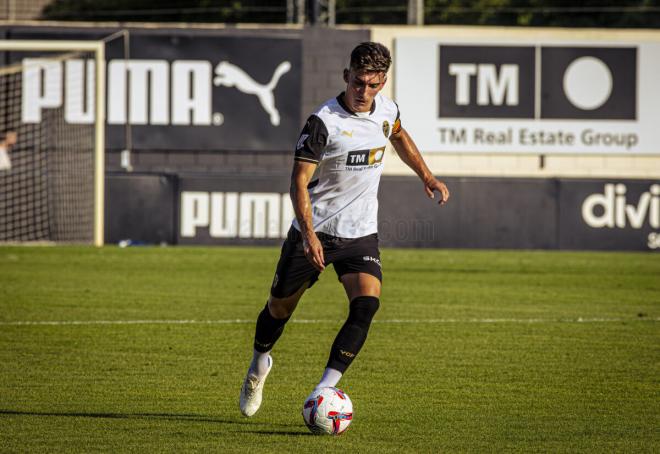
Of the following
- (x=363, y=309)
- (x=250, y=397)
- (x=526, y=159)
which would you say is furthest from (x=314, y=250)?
(x=526, y=159)

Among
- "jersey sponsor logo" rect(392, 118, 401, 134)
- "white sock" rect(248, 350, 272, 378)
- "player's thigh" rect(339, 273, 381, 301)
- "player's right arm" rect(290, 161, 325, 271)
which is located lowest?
"white sock" rect(248, 350, 272, 378)

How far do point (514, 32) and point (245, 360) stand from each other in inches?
749

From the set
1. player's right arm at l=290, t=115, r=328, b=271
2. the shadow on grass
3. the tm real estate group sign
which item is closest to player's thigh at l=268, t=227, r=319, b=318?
player's right arm at l=290, t=115, r=328, b=271

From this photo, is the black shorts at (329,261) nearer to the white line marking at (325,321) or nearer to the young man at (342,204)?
the young man at (342,204)

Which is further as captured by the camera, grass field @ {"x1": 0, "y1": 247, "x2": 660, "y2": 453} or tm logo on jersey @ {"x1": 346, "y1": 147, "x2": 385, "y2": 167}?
tm logo on jersey @ {"x1": 346, "y1": 147, "x2": 385, "y2": 167}

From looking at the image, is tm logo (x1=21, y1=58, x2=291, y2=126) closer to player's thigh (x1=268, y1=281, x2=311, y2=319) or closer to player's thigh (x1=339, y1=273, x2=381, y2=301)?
player's thigh (x1=268, y1=281, x2=311, y2=319)

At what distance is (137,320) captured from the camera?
1302 cm

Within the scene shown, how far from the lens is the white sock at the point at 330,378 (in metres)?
7.09

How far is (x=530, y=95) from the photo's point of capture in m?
28.0

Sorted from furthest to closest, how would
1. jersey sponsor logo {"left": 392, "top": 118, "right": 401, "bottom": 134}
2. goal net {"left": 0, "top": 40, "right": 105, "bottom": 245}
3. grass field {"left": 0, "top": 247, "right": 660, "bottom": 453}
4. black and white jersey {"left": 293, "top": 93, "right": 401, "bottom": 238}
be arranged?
goal net {"left": 0, "top": 40, "right": 105, "bottom": 245}
jersey sponsor logo {"left": 392, "top": 118, "right": 401, "bottom": 134}
black and white jersey {"left": 293, "top": 93, "right": 401, "bottom": 238}
grass field {"left": 0, "top": 247, "right": 660, "bottom": 453}

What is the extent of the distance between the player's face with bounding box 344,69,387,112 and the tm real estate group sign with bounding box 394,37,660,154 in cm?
2037

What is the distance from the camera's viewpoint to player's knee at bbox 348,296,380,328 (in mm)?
7344

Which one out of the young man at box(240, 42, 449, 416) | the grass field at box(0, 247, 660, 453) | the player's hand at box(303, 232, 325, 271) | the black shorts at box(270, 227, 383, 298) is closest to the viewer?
the grass field at box(0, 247, 660, 453)

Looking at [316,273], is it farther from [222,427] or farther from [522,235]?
[522,235]
